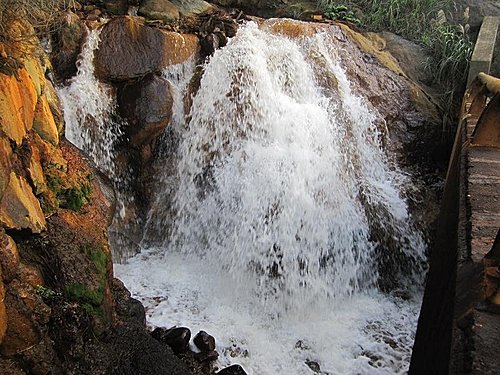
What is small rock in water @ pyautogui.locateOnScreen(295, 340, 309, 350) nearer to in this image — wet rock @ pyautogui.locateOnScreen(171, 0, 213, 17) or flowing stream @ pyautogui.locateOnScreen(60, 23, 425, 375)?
flowing stream @ pyautogui.locateOnScreen(60, 23, 425, 375)

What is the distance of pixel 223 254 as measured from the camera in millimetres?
5266

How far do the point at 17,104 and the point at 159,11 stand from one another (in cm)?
404

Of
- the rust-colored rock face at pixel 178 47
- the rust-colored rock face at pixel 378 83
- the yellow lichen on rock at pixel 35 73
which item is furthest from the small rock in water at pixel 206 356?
the rust-colored rock face at pixel 378 83

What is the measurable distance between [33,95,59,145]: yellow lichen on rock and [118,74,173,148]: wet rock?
1821 millimetres

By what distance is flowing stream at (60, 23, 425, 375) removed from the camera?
14.8 feet

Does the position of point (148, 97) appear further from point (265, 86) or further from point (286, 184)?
point (286, 184)

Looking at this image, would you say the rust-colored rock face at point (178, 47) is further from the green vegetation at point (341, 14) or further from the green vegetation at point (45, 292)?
the green vegetation at point (45, 292)

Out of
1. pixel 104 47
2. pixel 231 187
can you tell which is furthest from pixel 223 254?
pixel 104 47

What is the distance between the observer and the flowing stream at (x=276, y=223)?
14.8 feet

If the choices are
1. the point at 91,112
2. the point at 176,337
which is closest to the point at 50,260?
the point at 176,337

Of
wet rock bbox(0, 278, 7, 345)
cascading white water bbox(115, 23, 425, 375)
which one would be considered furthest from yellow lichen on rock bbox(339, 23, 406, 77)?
wet rock bbox(0, 278, 7, 345)

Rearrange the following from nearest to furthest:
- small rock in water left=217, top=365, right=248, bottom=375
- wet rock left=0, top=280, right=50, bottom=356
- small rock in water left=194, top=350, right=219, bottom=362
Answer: wet rock left=0, top=280, right=50, bottom=356 → small rock in water left=217, top=365, right=248, bottom=375 → small rock in water left=194, top=350, right=219, bottom=362

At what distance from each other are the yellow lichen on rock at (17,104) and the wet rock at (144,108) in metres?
2.09

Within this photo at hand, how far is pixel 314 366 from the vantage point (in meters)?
4.20
